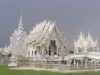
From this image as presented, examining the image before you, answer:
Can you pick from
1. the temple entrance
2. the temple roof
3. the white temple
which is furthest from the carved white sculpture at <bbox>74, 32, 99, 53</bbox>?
the temple roof

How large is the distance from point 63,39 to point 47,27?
16.8 feet

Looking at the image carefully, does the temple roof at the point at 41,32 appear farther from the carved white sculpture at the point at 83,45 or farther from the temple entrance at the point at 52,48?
the carved white sculpture at the point at 83,45

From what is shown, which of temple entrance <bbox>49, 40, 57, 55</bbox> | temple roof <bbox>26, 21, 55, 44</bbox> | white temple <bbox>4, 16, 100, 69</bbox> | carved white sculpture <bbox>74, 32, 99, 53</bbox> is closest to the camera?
white temple <bbox>4, 16, 100, 69</bbox>

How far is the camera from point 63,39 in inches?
2603

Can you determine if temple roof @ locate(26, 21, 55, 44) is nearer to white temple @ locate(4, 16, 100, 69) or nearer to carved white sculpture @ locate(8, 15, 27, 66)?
white temple @ locate(4, 16, 100, 69)

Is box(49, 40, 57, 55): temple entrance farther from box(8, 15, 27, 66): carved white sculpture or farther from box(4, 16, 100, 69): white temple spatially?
box(8, 15, 27, 66): carved white sculpture

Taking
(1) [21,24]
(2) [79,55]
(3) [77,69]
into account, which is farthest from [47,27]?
(3) [77,69]

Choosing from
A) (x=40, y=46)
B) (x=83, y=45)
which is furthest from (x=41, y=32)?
(x=83, y=45)

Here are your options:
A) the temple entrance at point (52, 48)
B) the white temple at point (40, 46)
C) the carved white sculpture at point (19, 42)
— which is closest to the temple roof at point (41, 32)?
the white temple at point (40, 46)

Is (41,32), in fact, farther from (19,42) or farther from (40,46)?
(19,42)

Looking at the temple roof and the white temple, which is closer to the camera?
the white temple

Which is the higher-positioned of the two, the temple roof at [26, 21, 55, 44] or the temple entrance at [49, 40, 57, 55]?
the temple roof at [26, 21, 55, 44]

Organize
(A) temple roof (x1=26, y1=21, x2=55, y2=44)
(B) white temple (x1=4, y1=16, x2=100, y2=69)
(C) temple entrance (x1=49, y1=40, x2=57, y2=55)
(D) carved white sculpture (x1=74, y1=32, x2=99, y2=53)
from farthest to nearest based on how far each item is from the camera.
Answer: (D) carved white sculpture (x1=74, y1=32, x2=99, y2=53), (C) temple entrance (x1=49, y1=40, x2=57, y2=55), (A) temple roof (x1=26, y1=21, x2=55, y2=44), (B) white temple (x1=4, y1=16, x2=100, y2=69)

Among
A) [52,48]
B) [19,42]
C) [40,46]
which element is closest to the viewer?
[40,46]
